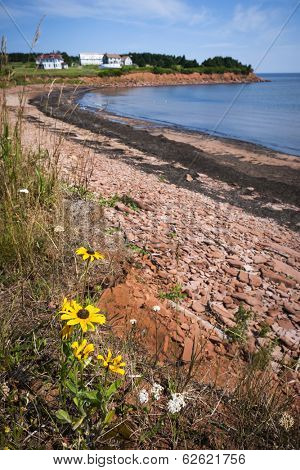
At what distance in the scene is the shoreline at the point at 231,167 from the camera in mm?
8453

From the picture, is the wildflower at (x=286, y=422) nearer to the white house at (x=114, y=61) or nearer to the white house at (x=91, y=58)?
the white house at (x=114, y=61)

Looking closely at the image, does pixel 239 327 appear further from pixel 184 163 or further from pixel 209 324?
pixel 184 163

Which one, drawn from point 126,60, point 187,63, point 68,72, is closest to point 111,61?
point 126,60

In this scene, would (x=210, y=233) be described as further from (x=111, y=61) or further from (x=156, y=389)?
(x=111, y=61)

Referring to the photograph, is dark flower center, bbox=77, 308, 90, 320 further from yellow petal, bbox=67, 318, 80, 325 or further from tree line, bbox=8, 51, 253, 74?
tree line, bbox=8, 51, 253, 74

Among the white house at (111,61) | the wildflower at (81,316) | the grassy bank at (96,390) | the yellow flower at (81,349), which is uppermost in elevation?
the white house at (111,61)

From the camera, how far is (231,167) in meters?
12.2

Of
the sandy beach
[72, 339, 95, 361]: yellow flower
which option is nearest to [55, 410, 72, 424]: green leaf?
[72, 339, 95, 361]: yellow flower

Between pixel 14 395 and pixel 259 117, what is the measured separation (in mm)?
30806

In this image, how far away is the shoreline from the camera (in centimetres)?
845

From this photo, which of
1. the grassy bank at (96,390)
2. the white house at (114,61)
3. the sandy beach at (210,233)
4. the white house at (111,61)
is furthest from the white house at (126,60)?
the grassy bank at (96,390)

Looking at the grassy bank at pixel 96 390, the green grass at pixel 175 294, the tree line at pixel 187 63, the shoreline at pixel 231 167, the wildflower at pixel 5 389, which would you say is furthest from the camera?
the tree line at pixel 187 63

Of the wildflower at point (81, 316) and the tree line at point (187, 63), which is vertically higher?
the tree line at point (187, 63)
